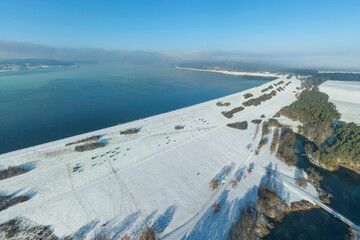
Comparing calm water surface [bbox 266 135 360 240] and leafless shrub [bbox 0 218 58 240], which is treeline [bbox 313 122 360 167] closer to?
calm water surface [bbox 266 135 360 240]

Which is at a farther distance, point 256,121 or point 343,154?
point 256,121

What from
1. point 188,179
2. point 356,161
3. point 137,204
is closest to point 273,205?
point 188,179

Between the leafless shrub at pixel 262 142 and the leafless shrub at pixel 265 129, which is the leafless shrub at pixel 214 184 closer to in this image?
the leafless shrub at pixel 262 142

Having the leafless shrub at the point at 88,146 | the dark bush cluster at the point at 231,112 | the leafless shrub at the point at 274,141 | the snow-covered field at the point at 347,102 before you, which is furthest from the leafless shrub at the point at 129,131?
the snow-covered field at the point at 347,102

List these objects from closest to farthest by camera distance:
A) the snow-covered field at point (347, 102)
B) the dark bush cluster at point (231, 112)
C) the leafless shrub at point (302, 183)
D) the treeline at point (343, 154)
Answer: the leafless shrub at point (302, 183) < the treeline at point (343, 154) < the dark bush cluster at point (231, 112) < the snow-covered field at point (347, 102)

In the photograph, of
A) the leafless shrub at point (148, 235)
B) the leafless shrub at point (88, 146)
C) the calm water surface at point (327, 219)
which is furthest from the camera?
the leafless shrub at point (88, 146)

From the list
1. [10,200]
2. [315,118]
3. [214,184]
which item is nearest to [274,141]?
[315,118]

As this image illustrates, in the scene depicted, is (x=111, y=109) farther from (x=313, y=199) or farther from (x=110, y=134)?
(x=313, y=199)

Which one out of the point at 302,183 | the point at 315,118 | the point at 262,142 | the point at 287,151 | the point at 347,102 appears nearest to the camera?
the point at 302,183

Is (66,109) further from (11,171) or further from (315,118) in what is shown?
(315,118)
